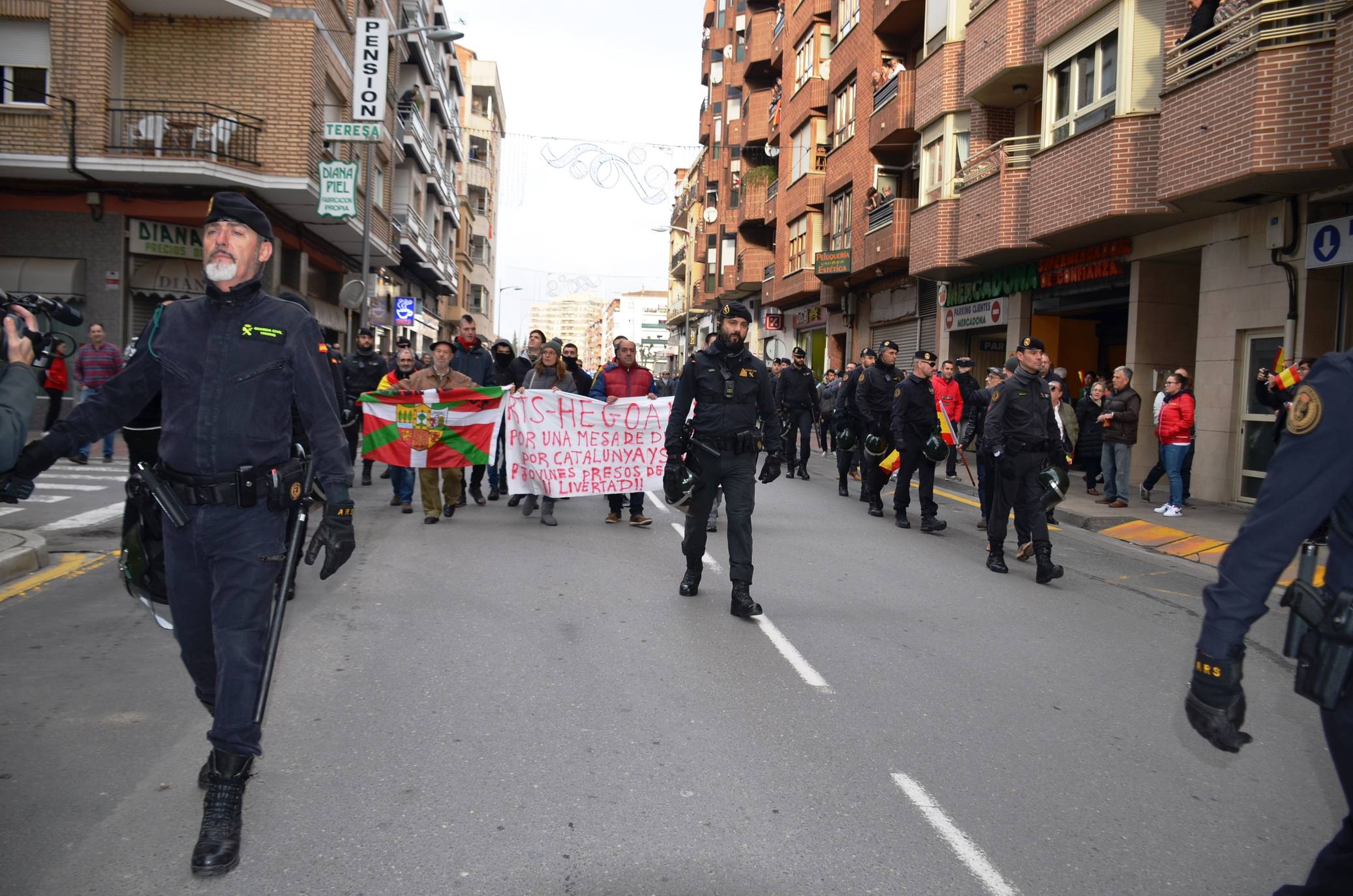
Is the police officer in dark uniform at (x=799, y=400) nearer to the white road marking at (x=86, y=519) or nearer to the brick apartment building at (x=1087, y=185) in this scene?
the brick apartment building at (x=1087, y=185)

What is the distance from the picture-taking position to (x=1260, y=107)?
473 inches

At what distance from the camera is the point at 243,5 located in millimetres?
20766

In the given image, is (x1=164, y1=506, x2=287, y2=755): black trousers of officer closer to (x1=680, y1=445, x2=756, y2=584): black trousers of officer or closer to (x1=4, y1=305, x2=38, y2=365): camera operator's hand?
(x1=4, y1=305, x2=38, y2=365): camera operator's hand

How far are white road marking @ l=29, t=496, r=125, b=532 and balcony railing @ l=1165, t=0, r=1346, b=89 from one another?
13649 mm

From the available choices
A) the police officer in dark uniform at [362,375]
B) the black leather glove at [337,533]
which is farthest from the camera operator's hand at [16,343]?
the police officer in dark uniform at [362,375]

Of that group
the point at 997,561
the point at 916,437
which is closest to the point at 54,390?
the point at 997,561

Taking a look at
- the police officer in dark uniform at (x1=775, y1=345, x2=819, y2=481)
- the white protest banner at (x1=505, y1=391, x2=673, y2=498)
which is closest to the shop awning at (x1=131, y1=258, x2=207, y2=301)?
the police officer in dark uniform at (x1=775, y1=345, x2=819, y2=481)

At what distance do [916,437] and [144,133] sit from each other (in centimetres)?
1701

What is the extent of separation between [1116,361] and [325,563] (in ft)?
67.8

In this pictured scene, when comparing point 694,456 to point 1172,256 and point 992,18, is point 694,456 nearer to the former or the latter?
point 1172,256

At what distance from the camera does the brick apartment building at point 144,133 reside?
19.7 m

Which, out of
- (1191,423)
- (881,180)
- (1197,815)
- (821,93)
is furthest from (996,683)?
(821,93)

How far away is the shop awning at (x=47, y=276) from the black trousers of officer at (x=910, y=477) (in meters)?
16.8

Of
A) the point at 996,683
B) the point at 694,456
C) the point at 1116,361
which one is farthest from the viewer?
the point at 1116,361
